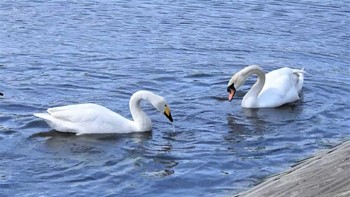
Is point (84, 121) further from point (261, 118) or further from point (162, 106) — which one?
point (261, 118)

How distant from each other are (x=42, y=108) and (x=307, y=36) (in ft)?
23.1

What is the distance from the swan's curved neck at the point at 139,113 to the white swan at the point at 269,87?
1.70 meters

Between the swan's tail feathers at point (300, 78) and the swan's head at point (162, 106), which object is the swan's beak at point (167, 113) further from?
the swan's tail feathers at point (300, 78)

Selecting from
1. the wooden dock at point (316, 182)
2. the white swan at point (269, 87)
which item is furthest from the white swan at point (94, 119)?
the wooden dock at point (316, 182)

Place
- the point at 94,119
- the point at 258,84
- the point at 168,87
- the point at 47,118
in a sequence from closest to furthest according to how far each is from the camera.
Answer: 1. the point at 47,118
2. the point at 94,119
3. the point at 258,84
4. the point at 168,87

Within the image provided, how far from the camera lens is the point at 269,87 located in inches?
542

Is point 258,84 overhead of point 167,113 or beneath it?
beneath

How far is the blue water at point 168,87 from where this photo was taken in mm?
9789

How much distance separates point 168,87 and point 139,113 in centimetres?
200

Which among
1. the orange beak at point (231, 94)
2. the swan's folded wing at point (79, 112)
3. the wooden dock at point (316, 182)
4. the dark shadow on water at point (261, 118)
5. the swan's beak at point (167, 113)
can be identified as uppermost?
the wooden dock at point (316, 182)

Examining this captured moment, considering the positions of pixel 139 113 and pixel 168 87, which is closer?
pixel 139 113

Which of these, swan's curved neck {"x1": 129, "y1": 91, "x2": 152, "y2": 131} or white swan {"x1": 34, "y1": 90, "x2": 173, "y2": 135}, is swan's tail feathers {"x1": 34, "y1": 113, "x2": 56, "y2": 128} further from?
swan's curved neck {"x1": 129, "y1": 91, "x2": 152, "y2": 131}

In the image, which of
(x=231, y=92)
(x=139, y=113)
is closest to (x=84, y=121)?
(x=139, y=113)

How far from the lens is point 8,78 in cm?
1389
